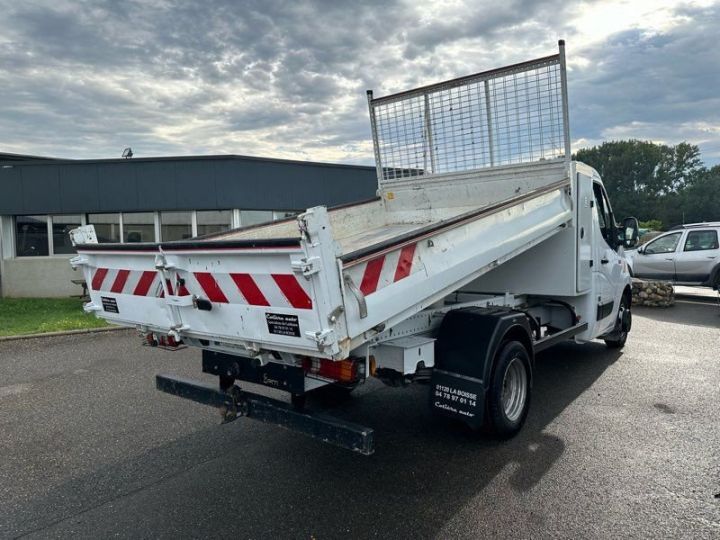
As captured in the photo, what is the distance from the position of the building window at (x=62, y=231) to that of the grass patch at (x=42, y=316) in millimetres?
1646

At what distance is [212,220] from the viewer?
15531 mm

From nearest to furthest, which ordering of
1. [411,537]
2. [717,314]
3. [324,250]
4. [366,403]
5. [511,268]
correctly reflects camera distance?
[324,250] < [411,537] < [366,403] < [511,268] < [717,314]

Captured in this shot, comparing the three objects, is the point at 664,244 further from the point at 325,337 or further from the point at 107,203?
the point at 107,203

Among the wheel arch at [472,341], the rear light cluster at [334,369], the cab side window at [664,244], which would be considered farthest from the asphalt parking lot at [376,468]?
the cab side window at [664,244]

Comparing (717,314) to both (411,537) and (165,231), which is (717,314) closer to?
(411,537)

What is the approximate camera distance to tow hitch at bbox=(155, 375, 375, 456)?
126 inches

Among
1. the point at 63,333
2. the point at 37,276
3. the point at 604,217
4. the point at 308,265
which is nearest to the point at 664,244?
the point at 604,217

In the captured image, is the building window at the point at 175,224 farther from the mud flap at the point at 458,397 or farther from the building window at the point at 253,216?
the mud flap at the point at 458,397

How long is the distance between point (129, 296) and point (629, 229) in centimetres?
641

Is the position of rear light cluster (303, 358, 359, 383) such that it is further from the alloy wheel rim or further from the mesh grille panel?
the mesh grille panel

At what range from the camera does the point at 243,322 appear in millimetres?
3273

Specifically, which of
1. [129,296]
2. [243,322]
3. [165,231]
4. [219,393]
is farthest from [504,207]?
[165,231]

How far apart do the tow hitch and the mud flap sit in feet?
3.24

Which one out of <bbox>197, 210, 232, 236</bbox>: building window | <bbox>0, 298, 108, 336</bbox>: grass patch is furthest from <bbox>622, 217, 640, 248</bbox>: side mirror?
<bbox>197, 210, 232, 236</bbox>: building window
